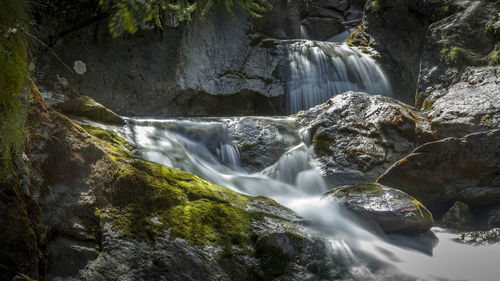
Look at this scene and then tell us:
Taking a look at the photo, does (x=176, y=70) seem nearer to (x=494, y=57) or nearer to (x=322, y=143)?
(x=322, y=143)

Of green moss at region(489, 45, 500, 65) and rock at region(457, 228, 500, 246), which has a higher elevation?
green moss at region(489, 45, 500, 65)

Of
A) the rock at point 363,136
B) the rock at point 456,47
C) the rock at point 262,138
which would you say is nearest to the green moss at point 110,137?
the rock at point 262,138

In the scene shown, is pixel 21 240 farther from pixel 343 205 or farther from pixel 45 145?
pixel 343 205

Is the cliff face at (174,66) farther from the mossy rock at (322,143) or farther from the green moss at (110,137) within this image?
the mossy rock at (322,143)

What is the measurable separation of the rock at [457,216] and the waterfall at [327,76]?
700 cm

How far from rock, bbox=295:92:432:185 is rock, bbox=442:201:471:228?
5.49 ft

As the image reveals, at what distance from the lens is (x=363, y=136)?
7.56 m

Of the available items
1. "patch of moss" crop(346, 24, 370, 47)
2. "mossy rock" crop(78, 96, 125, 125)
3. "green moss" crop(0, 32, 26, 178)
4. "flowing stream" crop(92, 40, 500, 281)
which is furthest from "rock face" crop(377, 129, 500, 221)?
"patch of moss" crop(346, 24, 370, 47)

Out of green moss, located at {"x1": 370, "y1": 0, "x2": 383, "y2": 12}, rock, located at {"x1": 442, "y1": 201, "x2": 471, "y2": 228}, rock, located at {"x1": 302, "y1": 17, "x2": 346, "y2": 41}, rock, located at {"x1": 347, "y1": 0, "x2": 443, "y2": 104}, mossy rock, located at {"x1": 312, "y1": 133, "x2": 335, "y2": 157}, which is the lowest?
rock, located at {"x1": 442, "y1": 201, "x2": 471, "y2": 228}

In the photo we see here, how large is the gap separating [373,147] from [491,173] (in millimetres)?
2212

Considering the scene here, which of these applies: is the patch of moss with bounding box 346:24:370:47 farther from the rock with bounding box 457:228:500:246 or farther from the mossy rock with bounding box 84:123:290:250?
the mossy rock with bounding box 84:123:290:250

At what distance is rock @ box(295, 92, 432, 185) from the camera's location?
23.3ft

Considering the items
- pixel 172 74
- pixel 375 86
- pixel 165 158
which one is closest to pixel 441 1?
pixel 375 86

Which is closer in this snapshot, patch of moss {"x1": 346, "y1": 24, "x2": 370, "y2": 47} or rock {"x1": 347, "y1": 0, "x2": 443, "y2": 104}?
rock {"x1": 347, "y1": 0, "x2": 443, "y2": 104}
